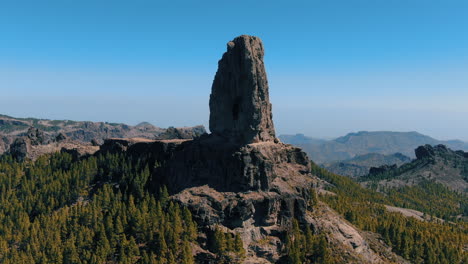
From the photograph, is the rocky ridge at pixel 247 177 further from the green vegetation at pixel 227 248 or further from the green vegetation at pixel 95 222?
the green vegetation at pixel 95 222

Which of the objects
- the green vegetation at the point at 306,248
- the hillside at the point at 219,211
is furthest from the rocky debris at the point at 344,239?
the green vegetation at the point at 306,248

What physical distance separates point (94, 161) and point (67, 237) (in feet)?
228

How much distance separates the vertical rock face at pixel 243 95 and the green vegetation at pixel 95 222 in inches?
1658

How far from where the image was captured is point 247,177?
13988 cm

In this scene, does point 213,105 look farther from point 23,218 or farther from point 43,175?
point 43,175

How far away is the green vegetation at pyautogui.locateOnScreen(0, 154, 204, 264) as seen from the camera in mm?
116562

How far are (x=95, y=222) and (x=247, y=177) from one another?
6303 centimetres

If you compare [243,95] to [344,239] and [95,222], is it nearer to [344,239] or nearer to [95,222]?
[344,239]

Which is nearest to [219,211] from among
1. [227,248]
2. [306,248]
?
[227,248]

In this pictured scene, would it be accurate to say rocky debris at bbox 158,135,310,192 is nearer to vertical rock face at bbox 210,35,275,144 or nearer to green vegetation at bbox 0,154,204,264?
vertical rock face at bbox 210,35,275,144

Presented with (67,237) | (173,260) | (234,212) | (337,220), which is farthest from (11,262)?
(337,220)

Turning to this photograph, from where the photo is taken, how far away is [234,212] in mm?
132250

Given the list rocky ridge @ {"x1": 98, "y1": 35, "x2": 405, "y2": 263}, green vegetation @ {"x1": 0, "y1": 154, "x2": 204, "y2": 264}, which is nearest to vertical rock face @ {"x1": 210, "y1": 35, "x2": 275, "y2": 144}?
rocky ridge @ {"x1": 98, "y1": 35, "x2": 405, "y2": 263}

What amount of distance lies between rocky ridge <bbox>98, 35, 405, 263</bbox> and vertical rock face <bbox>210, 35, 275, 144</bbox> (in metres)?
0.42
